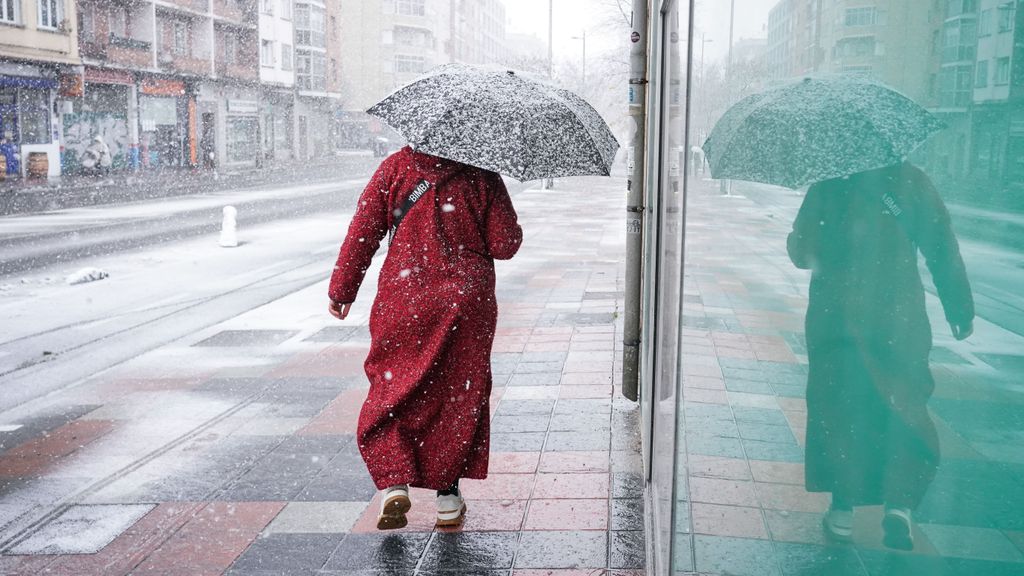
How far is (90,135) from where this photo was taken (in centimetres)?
3562

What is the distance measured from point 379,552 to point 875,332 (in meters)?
3.23

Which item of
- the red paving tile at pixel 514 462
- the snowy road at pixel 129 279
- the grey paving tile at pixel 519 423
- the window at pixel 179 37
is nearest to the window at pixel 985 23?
the red paving tile at pixel 514 462

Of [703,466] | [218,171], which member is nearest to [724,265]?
[703,466]

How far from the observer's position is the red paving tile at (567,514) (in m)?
3.90

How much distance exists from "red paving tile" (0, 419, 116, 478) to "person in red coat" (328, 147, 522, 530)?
2071mm

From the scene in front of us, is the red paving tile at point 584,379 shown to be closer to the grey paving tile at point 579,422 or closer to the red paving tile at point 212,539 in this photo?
the grey paving tile at point 579,422

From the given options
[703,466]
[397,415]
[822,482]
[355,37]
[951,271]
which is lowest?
[397,415]

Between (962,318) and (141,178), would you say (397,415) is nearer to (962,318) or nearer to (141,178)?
(962,318)

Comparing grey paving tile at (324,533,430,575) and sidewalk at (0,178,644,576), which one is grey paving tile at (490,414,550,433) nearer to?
sidewalk at (0,178,644,576)

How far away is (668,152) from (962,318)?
2.45 meters

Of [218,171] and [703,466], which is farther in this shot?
[218,171]

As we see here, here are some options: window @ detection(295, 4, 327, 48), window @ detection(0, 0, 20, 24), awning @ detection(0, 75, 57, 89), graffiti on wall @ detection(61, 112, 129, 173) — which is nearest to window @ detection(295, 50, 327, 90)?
window @ detection(295, 4, 327, 48)

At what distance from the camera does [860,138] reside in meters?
0.76

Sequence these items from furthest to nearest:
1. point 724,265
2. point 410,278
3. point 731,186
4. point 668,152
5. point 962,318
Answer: point 410,278 < point 668,152 < point 724,265 < point 731,186 < point 962,318
